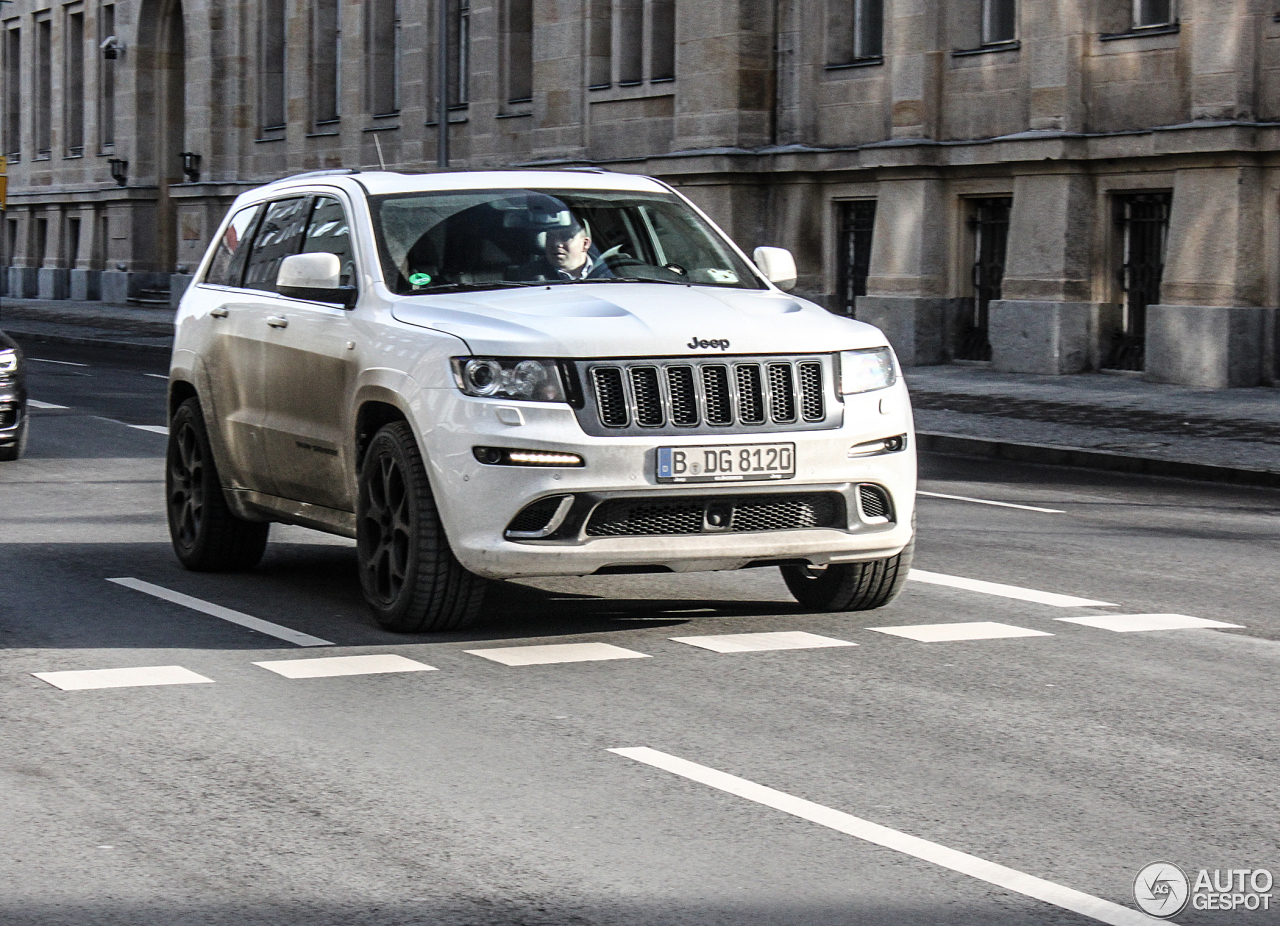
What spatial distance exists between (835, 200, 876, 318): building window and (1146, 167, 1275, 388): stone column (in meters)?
6.53

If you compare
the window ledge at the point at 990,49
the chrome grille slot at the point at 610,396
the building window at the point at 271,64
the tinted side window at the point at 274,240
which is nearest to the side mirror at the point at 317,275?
the tinted side window at the point at 274,240

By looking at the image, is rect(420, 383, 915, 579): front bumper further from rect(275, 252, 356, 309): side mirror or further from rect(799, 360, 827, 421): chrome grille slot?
rect(275, 252, 356, 309): side mirror

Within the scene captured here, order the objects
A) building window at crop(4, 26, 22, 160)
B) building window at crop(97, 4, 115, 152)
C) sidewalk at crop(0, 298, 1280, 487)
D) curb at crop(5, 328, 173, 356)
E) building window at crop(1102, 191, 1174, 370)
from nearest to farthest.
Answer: sidewalk at crop(0, 298, 1280, 487) < building window at crop(1102, 191, 1174, 370) < curb at crop(5, 328, 173, 356) < building window at crop(97, 4, 115, 152) < building window at crop(4, 26, 22, 160)

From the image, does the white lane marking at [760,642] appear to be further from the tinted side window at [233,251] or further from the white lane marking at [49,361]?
the white lane marking at [49,361]

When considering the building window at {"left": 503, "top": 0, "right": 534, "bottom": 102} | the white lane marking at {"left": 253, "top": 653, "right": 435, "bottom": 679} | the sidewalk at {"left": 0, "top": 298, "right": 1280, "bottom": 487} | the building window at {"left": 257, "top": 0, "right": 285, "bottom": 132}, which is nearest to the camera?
the white lane marking at {"left": 253, "top": 653, "right": 435, "bottom": 679}

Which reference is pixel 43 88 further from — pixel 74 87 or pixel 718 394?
pixel 718 394

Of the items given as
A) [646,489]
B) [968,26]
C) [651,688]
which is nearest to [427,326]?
Result: [646,489]

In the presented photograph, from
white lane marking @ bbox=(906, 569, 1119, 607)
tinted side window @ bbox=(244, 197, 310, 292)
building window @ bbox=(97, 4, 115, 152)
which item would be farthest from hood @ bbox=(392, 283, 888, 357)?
building window @ bbox=(97, 4, 115, 152)

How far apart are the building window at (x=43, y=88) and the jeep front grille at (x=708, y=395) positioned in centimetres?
5576

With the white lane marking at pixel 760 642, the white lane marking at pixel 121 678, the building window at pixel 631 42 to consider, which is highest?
the building window at pixel 631 42

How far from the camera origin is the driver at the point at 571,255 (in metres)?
8.82

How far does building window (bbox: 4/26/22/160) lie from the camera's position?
208 feet

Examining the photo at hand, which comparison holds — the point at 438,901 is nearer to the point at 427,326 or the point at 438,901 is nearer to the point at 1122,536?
the point at 427,326

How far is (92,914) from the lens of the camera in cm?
471
